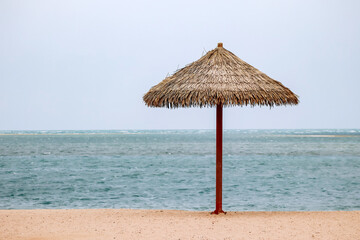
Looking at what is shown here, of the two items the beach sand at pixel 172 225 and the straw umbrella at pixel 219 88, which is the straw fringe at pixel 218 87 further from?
the beach sand at pixel 172 225

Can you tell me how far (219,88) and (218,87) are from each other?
0.03 meters

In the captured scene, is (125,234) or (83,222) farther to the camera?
(83,222)

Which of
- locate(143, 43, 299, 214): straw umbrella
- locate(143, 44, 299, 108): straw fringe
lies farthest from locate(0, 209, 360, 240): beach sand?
locate(143, 44, 299, 108): straw fringe

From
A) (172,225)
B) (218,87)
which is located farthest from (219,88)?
(172,225)

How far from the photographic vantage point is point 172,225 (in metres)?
7.27

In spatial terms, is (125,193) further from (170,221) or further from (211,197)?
(170,221)

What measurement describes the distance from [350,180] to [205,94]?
1237 centimetres

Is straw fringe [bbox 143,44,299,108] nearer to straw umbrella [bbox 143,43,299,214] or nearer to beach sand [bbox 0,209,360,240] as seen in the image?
straw umbrella [bbox 143,43,299,214]

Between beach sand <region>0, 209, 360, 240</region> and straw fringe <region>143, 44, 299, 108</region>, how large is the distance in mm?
1847

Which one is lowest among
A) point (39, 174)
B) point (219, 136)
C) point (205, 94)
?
point (39, 174)

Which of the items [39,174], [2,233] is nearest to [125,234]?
[2,233]

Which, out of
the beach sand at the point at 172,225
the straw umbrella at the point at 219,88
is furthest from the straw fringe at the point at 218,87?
the beach sand at the point at 172,225

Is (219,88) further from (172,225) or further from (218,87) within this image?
(172,225)

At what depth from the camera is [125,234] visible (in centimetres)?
671
